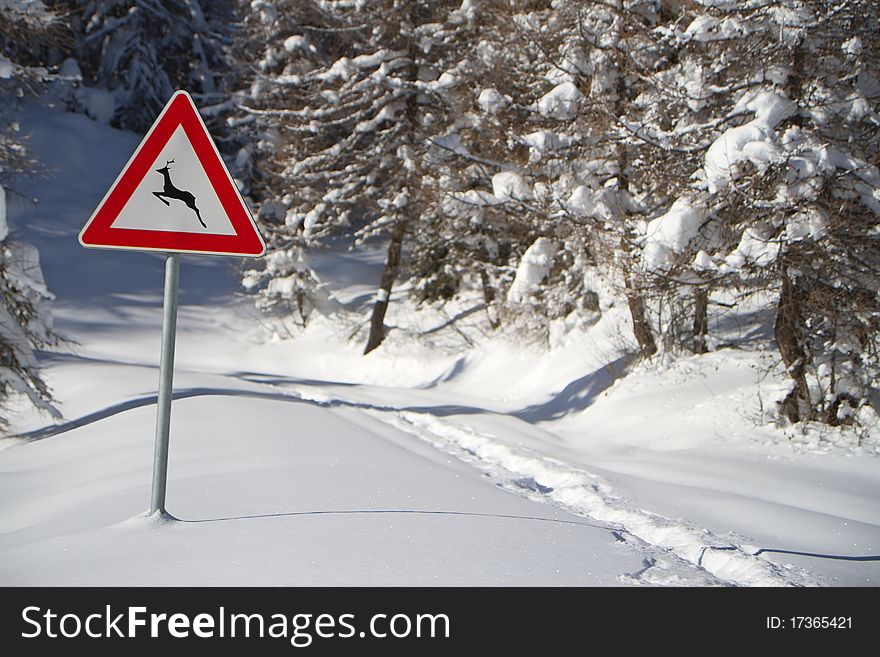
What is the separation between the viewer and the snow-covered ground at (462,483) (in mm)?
3406

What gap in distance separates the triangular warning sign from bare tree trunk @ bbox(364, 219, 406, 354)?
17.0 metres

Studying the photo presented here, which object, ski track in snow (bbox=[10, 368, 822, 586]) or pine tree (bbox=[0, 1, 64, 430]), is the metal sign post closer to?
ski track in snow (bbox=[10, 368, 822, 586])

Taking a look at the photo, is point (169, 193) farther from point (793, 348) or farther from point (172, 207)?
point (793, 348)

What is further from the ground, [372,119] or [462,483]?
[372,119]

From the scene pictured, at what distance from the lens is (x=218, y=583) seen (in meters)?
2.94

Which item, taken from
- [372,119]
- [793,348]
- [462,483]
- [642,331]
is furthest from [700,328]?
[372,119]

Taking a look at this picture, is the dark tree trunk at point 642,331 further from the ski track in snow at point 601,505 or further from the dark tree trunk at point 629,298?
the ski track in snow at point 601,505

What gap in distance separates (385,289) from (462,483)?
16.4 metres

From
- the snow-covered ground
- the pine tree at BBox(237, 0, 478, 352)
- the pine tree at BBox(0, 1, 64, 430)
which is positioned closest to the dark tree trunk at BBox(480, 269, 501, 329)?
the pine tree at BBox(237, 0, 478, 352)

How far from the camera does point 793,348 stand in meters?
9.61

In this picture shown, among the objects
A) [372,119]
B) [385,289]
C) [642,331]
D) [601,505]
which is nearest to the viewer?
[601,505]

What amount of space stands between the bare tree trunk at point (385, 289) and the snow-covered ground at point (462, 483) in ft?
15.8
